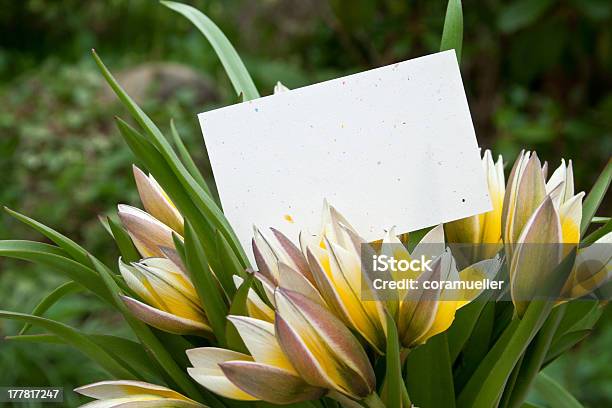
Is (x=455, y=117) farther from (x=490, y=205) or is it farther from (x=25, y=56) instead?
(x=25, y=56)

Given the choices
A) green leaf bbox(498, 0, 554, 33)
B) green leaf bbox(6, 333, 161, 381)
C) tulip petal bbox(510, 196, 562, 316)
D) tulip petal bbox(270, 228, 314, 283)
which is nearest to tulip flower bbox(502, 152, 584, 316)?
tulip petal bbox(510, 196, 562, 316)

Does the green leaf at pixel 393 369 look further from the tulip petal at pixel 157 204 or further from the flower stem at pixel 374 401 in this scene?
the tulip petal at pixel 157 204

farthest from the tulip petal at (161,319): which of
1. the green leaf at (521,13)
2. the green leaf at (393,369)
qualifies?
the green leaf at (521,13)

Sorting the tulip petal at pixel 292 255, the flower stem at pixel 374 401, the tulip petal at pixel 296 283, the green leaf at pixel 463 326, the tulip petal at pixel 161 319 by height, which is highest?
the tulip petal at pixel 292 255

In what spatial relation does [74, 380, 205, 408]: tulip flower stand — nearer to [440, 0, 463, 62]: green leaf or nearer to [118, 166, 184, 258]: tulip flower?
[118, 166, 184, 258]: tulip flower

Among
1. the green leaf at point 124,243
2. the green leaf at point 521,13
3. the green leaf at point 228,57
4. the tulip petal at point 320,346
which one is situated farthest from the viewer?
the green leaf at point 521,13

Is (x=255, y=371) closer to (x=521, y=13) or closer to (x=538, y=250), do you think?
(x=538, y=250)
